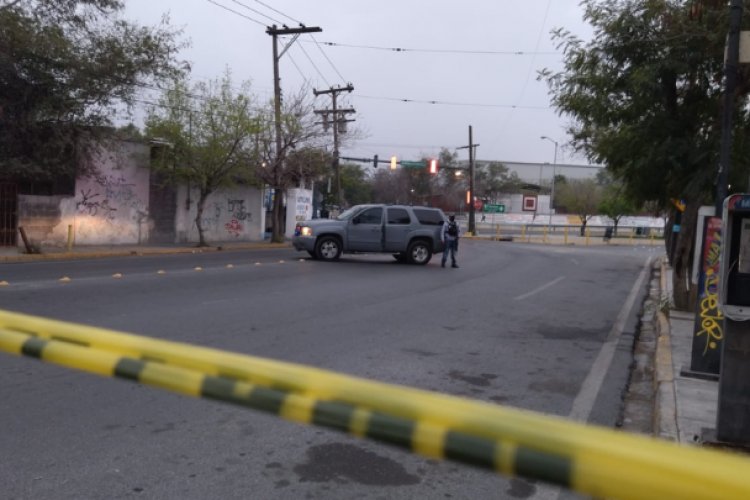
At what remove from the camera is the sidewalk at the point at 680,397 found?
A: 5.68 meters

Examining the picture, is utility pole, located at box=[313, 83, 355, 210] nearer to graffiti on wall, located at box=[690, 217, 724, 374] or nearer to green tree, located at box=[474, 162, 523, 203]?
graffiti on wall, located at box=[690, 217, 724, 374]

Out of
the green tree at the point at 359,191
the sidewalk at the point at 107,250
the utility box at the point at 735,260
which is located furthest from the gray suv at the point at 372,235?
the green tree at the point at 359,191

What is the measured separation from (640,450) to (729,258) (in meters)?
4.99

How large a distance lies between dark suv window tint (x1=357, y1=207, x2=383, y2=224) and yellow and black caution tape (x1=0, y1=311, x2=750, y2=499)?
20.3 metres

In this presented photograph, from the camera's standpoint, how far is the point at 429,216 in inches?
904

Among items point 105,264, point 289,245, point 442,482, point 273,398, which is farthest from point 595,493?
point 289,245

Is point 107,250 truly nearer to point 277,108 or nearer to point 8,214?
point 8,214

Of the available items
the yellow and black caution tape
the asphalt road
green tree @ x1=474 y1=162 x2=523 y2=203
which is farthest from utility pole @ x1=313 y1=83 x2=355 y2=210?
green tree @ x1=474 y1=162 x2=523 y2=203

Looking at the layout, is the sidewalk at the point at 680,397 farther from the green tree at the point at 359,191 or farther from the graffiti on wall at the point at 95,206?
the green tree at the point at 359,191

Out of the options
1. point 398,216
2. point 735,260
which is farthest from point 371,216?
point 735,260

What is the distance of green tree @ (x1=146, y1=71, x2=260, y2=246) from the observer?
85.9 feet

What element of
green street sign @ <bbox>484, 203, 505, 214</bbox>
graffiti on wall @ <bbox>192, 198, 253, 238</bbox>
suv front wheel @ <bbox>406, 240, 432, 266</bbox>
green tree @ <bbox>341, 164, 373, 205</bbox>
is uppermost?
green tree @ <bbox>341, 164, 373, 205</bbox>

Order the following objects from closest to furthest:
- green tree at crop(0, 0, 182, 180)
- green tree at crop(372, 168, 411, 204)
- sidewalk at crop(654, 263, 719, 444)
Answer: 1. sidewalk at crop(654, 263, 719, 444)
2. green tree at crop(0, 0, 182, 180)
3. green tree at crop(372, 168, 411, 204)

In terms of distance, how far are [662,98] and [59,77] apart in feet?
55.2
